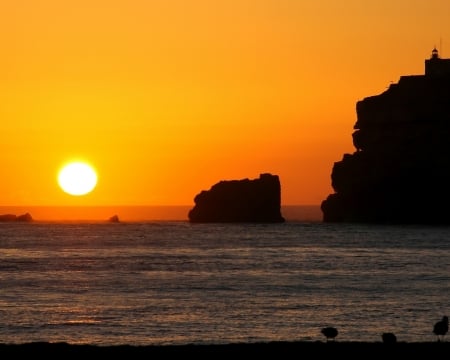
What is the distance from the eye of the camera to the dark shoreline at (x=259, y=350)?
1319 inches

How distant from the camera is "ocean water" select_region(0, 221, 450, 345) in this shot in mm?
49625

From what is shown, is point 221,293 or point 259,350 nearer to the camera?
point 259,350

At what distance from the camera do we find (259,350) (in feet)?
112

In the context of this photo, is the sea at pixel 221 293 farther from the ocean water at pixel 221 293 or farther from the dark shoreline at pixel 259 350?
the dark shoreline at pixel 259 350

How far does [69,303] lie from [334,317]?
15840 mm

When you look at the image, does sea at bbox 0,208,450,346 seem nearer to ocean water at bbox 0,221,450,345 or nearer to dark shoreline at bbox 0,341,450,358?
ocean water at bbox 0,221,450,345

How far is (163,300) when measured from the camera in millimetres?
64938

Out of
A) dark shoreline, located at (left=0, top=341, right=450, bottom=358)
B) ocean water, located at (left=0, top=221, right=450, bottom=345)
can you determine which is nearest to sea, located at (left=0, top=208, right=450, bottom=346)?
ocean water, located at (left=0, top=221, right=450, bottom=345)

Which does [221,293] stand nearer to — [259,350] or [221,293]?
[221,293]

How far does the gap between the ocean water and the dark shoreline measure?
11.0 metres

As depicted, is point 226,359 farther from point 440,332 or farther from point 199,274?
point 199,274

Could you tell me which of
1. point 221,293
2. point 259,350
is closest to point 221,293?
point 221,293

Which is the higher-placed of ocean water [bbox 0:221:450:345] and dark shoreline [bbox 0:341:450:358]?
dark shoreline [bbox 0:341:450:358]

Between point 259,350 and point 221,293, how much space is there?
35970 millimetres
